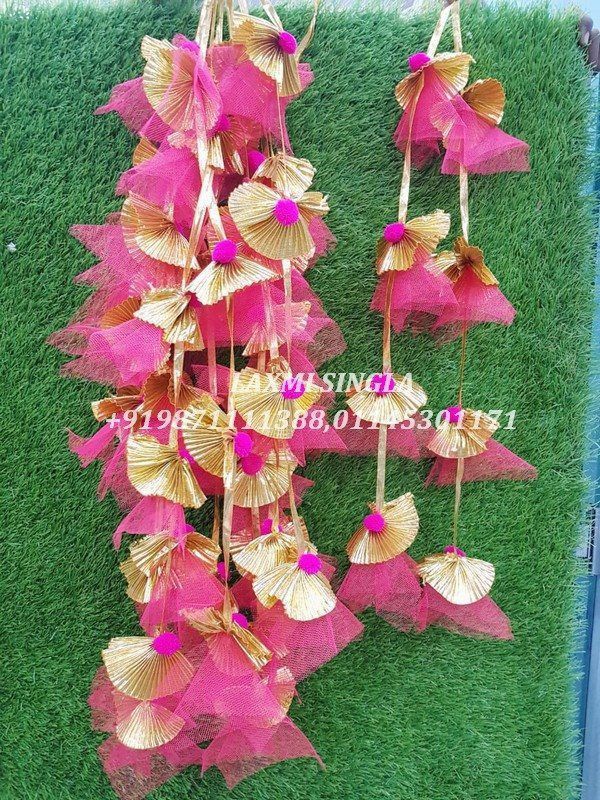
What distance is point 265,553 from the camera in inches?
23.2

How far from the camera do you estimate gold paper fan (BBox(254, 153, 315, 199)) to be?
58 cm

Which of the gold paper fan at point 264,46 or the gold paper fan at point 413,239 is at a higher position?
the gold paper fan at point 264,46

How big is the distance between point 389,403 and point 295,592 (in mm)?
249

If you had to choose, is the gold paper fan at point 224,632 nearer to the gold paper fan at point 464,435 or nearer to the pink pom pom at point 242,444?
the pink pom pom at point 242,444

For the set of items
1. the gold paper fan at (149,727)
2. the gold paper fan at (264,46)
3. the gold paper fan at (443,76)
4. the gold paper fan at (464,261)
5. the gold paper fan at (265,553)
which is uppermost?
the gold paper fan at (264,46)

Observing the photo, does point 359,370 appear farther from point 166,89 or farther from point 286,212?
point 166,89

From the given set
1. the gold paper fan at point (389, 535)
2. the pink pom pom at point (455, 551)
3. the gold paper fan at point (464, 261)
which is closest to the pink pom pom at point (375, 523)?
the gold paper fan at point (389, 535)

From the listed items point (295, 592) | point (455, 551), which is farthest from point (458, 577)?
point (295, 592)

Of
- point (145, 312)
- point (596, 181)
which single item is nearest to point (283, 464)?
point (145, 312)

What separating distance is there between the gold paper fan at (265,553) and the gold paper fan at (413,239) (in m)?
0.35

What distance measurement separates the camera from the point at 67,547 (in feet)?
2.32

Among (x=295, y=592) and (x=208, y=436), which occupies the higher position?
(x=208, y=436)

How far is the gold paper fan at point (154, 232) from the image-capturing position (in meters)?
0.57

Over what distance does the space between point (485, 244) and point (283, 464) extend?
42 cm
